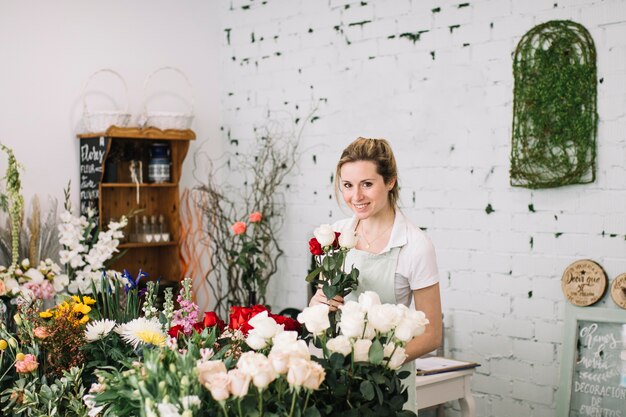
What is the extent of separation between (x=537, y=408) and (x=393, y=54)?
1987 millimetres

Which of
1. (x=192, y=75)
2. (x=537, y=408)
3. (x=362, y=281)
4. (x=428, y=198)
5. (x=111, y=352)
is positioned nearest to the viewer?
(x=111, y=352)

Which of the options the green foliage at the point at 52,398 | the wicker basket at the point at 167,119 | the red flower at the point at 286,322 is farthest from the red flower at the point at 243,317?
the wicker basket at the point at 167,119

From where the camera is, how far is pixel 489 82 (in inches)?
153

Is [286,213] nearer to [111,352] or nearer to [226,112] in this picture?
[226,112]

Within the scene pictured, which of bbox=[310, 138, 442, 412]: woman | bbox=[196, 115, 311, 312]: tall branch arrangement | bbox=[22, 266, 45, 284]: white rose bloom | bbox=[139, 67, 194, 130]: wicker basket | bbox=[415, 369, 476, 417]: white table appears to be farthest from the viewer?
bbox=[196, 115, 311, 312]: tall branch arrangement

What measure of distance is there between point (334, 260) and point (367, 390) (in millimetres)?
511

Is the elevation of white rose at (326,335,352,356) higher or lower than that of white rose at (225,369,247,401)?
higher

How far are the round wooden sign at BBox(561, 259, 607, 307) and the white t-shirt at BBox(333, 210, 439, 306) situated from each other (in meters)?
1.37

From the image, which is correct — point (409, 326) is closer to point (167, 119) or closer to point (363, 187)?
point (363, 187)

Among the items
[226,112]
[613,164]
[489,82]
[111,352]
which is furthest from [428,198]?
[111,352]

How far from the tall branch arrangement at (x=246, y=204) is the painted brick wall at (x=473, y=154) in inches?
6.9

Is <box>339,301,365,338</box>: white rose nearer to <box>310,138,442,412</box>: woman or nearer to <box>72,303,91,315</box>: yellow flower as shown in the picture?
<box>310,138,442,412</box>: woman

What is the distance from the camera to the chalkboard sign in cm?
436

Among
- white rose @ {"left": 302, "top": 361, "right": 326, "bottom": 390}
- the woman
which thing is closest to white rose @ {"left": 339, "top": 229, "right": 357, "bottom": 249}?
the woman
